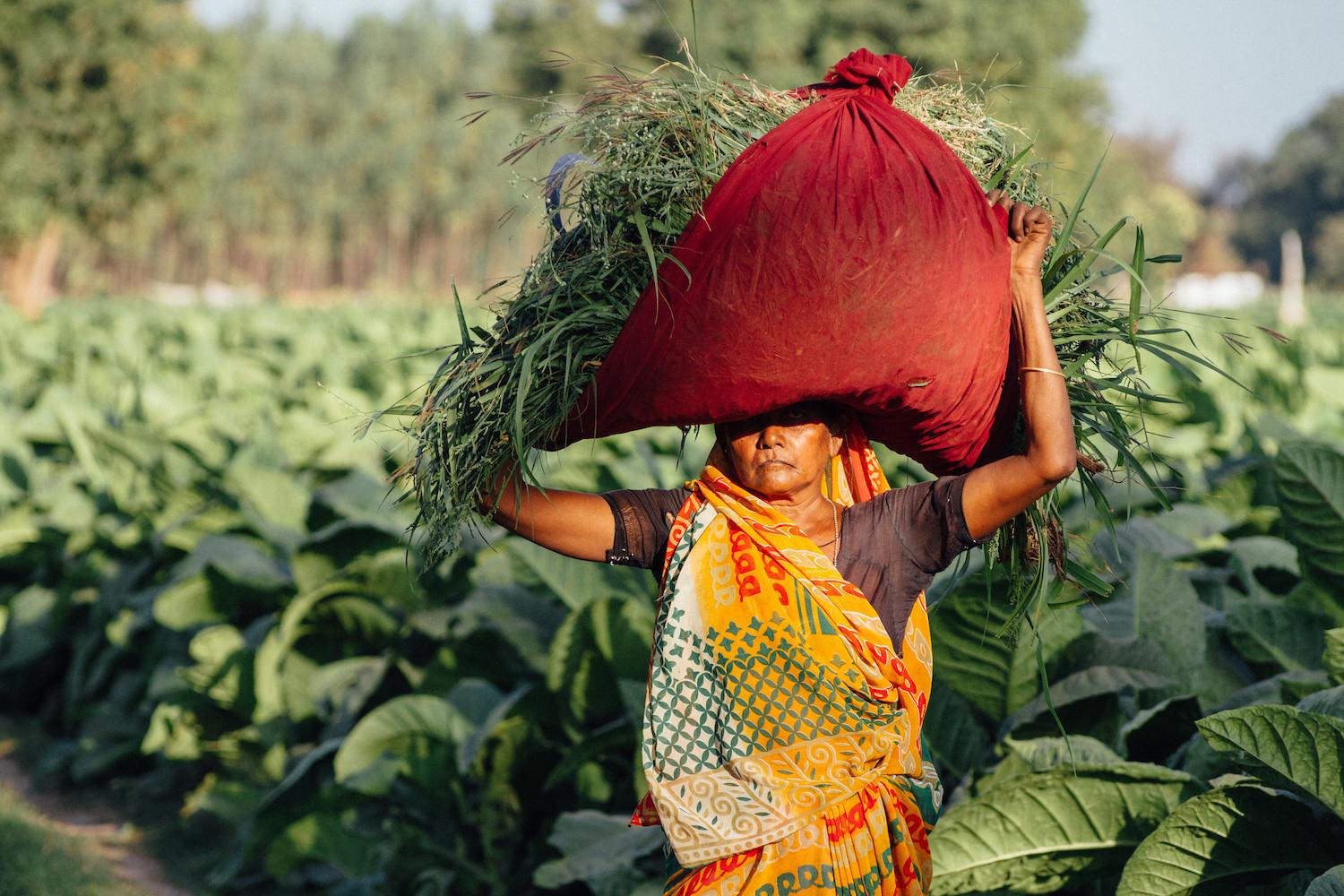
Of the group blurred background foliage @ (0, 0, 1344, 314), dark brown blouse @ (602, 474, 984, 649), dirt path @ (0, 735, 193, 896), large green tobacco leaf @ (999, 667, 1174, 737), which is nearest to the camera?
dark brown blouse @ (602, 474, 984, 649)

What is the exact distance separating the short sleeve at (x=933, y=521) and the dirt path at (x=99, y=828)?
333 cm

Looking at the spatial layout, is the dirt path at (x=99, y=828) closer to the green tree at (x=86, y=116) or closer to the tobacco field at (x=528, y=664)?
the tobacco field at (x=528, y=664)

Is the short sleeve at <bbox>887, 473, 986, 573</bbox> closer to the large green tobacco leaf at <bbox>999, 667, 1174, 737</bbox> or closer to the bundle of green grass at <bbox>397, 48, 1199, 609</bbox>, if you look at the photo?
the bundle of green grass at <bbox>397, 48, 1199, 609</bbox>

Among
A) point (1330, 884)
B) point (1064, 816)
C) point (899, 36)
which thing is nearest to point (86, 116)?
point (899, 36)

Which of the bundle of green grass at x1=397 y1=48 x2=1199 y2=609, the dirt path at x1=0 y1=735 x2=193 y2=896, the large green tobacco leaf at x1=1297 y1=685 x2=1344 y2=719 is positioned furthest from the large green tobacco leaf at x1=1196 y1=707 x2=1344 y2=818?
the dirt path at x1=0 y1=735 x2=193 y2=896

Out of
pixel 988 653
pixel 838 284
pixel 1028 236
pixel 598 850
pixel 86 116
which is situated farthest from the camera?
pixel 86 116

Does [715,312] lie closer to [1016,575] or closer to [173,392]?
[1016,575]

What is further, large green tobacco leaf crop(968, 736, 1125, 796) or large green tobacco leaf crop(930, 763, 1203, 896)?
large green tobacco leaf crop(968, 736, 1125, 796)

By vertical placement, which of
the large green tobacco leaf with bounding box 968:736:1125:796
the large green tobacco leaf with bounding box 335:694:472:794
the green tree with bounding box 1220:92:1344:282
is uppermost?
the green tree with bounding box 1220:92:1344:282

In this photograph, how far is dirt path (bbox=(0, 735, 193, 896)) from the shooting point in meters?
4.74

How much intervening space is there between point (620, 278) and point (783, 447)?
0.35 metres

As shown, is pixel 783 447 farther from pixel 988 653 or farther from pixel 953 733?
pixel 953 733

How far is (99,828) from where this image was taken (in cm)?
525

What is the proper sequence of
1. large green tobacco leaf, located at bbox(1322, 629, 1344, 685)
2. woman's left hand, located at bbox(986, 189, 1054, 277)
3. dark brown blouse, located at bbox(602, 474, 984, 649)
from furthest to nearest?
large green tobacco leaf, located at bbox(1322, 629, 1344, 685) → dark brown blouse, located at bbox(602, 474, 984, 649) → woman's left hand, located at bbox(986, 189, 1054, 277)
